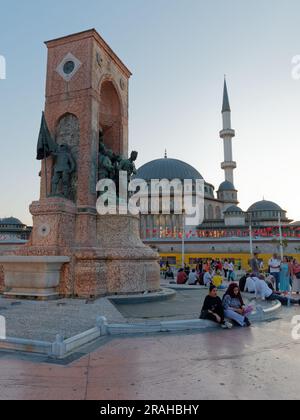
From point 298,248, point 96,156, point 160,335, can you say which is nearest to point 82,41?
point 96,156

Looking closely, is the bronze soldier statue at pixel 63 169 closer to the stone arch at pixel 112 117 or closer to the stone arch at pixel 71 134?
the stone arch at pixel 71 134

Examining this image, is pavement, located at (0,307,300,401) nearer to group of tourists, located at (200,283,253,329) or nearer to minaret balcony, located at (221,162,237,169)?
group of tourists, located at (200,283,253,329)

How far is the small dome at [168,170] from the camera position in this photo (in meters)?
67.2

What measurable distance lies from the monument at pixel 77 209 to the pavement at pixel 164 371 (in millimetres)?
4162

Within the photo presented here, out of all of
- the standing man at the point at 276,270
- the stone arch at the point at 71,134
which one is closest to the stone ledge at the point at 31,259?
the stone arch at the point at 71,134

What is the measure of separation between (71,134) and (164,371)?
903 cm

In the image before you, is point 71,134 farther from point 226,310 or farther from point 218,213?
point 218,213

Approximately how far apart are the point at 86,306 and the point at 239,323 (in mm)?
3604

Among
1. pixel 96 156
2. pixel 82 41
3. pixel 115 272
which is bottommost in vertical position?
pixel 115 272

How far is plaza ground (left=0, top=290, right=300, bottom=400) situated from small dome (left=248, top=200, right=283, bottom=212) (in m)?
64.8

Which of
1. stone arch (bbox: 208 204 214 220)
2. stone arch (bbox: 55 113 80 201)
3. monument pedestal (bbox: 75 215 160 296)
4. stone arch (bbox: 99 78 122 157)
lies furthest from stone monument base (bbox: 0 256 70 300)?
stone arch (bbox: 208 204 214 220)

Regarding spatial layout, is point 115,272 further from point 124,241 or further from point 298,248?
point 298,248

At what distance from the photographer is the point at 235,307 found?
22.0 ft
